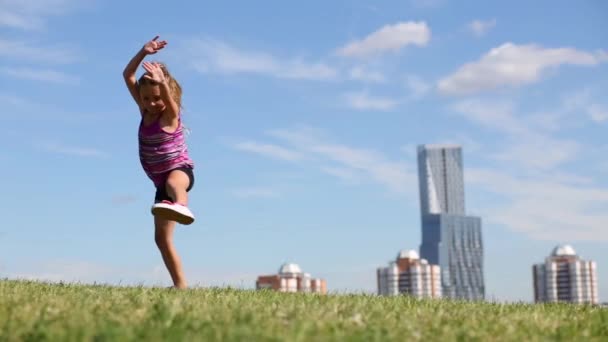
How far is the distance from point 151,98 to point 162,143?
0.51 m

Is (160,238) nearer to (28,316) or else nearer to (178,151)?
(178,151)

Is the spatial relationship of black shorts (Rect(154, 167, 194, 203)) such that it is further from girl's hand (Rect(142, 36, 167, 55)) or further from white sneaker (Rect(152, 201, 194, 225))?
girl's hand (Rect(142, 36, 167, 55))

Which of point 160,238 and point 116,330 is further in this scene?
point 160,238

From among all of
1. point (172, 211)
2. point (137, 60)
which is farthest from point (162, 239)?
point (137, 60)

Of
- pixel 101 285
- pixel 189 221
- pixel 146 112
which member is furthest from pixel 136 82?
pixel 101 285

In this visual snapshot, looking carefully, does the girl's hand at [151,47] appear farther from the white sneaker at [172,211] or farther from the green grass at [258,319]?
the green grass at [258,319]

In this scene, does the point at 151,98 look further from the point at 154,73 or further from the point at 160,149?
the point at 160,149

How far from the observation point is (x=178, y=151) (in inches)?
408

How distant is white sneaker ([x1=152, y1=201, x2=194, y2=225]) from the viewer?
9745 millimetres

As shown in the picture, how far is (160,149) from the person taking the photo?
33.8 feet

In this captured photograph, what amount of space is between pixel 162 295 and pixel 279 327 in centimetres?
251

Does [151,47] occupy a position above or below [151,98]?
above

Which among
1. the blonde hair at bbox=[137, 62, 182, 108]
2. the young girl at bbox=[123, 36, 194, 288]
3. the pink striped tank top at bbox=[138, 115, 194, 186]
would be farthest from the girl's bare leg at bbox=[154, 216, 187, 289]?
the blonde hair at bbox=[137, 62, 182, 108]

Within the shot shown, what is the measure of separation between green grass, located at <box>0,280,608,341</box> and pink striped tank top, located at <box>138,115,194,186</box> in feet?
5.16
